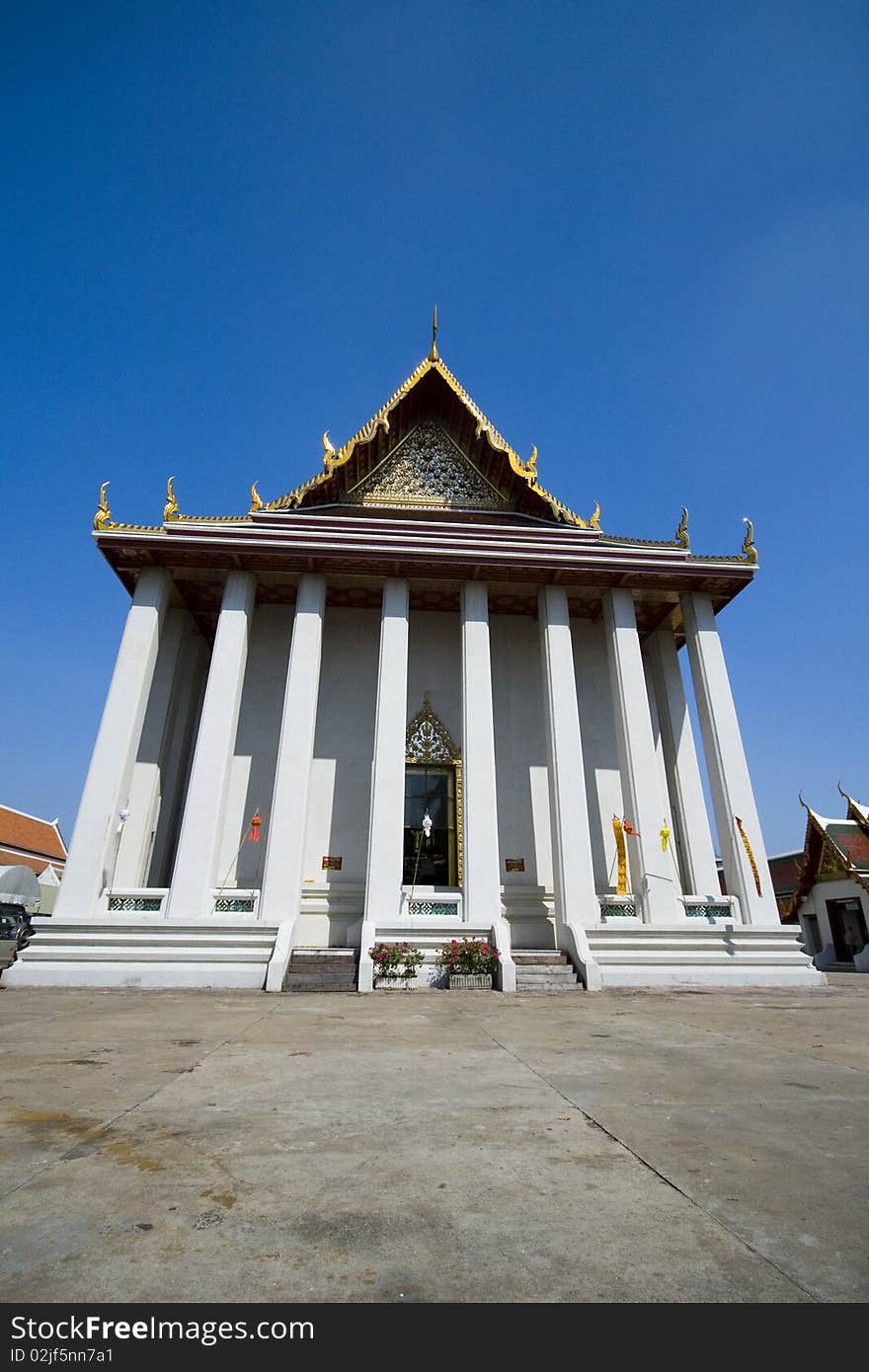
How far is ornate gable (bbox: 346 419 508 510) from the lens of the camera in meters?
15.6

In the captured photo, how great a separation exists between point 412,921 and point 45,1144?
325 inches

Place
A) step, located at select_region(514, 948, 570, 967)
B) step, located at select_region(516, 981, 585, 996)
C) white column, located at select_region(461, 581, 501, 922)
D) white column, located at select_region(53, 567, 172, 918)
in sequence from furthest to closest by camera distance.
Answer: white column, located at select_region(461, 581, 501, 922) → white column, located at select_region(53, 567, 172, 918) → step, located at select_region(514, 948, 570, 967) → step, located at select_region(516, 981, 585, 996)

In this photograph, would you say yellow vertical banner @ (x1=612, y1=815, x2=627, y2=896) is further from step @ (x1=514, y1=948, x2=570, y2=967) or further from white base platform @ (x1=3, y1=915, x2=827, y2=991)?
step @ (x1=514, y1=948, x2=570, y2=967)

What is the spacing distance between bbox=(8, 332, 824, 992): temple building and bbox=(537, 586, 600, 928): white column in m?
0.05

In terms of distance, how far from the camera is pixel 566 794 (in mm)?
11578

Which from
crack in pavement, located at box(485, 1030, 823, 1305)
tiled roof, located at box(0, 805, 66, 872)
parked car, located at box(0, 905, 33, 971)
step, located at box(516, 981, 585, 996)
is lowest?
crack in pavement, located at box(485, 1030, 823, 1305)

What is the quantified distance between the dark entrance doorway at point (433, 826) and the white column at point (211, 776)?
149 inches

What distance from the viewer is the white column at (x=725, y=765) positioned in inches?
453

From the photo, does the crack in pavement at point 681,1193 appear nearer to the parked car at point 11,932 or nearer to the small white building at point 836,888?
the parked car at point 11,932

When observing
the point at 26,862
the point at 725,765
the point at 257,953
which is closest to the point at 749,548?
the point at 725,765

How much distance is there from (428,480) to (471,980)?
442 inches

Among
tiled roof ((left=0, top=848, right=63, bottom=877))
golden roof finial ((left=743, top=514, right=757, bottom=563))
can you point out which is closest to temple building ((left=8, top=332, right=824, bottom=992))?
golden roof finial ((left=743, top=514, right=757, bottom=563))
